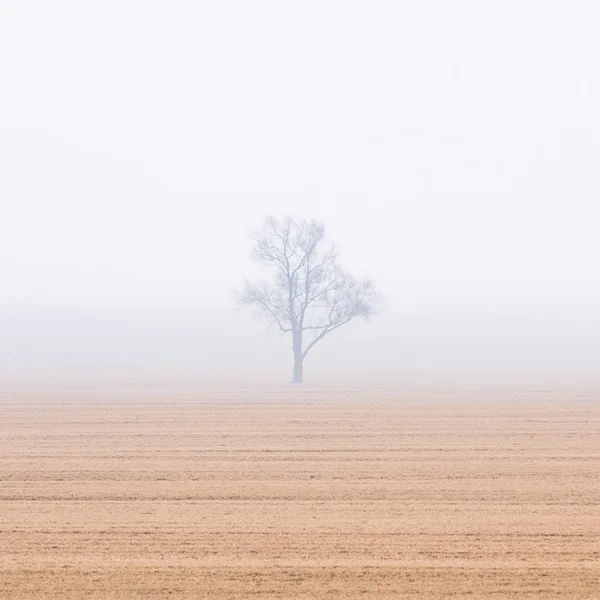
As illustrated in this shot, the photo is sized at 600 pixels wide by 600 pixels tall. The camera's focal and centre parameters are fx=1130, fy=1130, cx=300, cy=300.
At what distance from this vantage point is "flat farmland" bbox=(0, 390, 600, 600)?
10977 mm

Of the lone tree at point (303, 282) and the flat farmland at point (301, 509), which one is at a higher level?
the lone tree at point (303, 282)

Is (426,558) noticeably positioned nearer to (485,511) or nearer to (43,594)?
(485,511)

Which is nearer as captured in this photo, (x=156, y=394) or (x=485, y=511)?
(x=485, y=511)

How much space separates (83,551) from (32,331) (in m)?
103

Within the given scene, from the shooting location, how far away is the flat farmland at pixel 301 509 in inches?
432

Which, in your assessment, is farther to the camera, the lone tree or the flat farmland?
the lone tree

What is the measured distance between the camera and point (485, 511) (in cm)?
1420

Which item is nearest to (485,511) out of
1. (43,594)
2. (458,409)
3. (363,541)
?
(363,541)

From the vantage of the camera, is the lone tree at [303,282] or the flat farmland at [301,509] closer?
the flat farmland at [301,509]

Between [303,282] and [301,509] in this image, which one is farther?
[303,282]

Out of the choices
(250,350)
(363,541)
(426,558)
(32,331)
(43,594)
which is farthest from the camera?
(32,331)

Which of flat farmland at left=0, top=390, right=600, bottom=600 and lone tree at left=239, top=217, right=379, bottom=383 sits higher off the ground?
lone tree at left=239, top=217, right=379, bottom=383

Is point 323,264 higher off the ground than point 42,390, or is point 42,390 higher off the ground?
point 323,264

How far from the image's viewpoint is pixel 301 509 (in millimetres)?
14430
